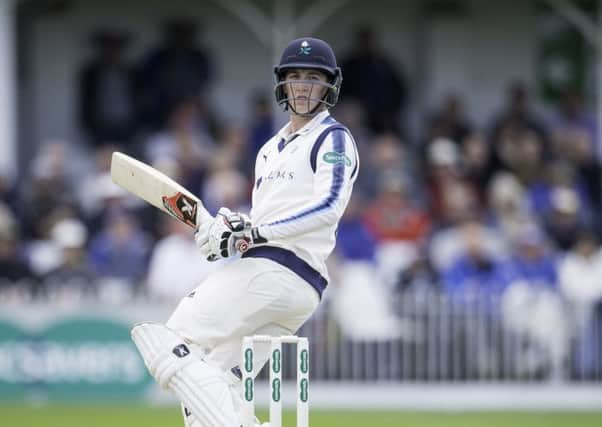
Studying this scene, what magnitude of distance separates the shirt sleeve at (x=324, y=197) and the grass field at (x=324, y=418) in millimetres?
4050

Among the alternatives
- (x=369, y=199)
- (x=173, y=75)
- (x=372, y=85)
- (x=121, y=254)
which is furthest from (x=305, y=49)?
(x=173, y=75)

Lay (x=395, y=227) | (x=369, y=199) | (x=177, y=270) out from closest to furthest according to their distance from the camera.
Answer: (x=177, y=270) → (x=395, y=227) → (x=369, y=199)

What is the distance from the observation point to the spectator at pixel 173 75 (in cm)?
1590

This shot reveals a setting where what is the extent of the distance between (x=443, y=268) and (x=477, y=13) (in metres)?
4.75

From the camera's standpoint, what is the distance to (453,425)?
34.8 ft

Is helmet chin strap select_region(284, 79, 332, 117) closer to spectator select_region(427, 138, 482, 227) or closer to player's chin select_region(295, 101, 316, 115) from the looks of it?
player's chin select_region(295, 101, 316, 115)

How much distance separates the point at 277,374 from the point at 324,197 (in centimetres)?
75

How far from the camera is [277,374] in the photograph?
6.30 m

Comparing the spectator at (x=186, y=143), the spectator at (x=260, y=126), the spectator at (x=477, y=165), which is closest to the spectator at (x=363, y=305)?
the spectator at (x=186, y=143)

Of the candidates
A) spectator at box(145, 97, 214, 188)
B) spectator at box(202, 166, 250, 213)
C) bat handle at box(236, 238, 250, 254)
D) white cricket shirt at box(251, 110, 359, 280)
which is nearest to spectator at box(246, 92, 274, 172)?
spectator at box(145, 97, 214, 188)

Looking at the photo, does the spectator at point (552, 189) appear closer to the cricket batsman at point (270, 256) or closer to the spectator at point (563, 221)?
the spectator at point (563, 221)

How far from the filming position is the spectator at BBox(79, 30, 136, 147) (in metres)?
15.7

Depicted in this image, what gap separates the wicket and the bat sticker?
622 millimetres

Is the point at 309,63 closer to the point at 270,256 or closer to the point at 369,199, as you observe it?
the point at 270,256
